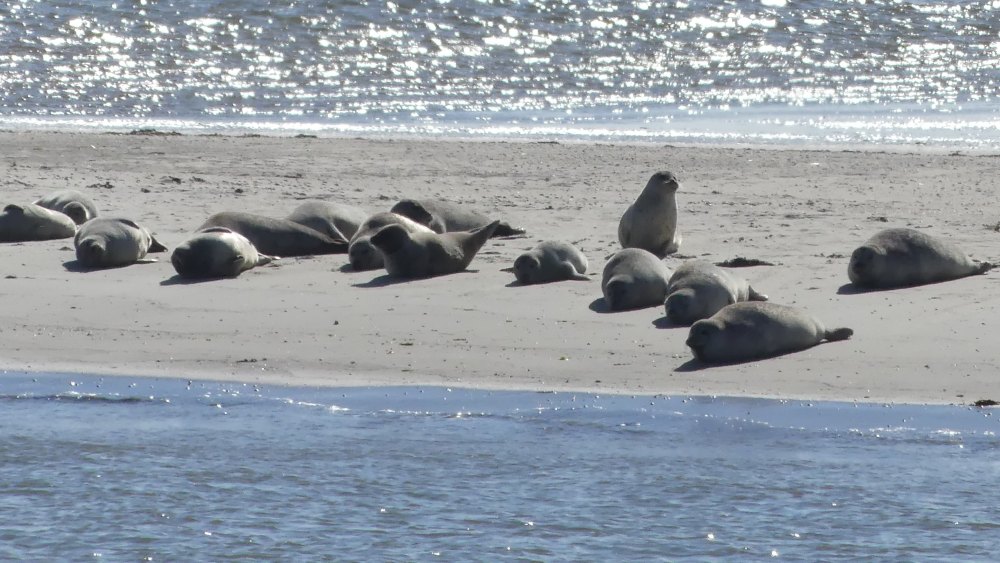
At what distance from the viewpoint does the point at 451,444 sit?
5402mm

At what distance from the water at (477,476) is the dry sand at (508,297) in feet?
0.99

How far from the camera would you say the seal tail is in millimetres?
6520

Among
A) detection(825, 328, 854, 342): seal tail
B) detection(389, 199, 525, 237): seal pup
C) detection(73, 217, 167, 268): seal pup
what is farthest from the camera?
detection(389, 199, 525, 237): seal pup

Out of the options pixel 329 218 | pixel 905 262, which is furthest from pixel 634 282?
pixel 329 218

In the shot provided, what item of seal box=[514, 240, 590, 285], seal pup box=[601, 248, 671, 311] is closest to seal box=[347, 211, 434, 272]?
seal box=[514, 240, 590, 285]

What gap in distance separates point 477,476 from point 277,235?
3.96 metres

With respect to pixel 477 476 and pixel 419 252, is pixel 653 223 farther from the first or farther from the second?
pixel 477 476

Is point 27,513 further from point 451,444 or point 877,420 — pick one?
point 877,420

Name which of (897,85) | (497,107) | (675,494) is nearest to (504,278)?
(675,494)

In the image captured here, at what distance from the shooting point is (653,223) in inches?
341

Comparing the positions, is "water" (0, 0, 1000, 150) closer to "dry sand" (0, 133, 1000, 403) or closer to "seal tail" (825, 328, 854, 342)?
"dry sand" (0, 133, 1000, 403)

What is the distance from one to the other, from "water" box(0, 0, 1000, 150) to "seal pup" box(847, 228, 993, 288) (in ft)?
22.8

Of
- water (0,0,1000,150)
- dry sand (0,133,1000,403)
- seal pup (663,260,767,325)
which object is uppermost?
water (0,0,1000,150)

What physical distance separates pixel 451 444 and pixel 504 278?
8.74ft
